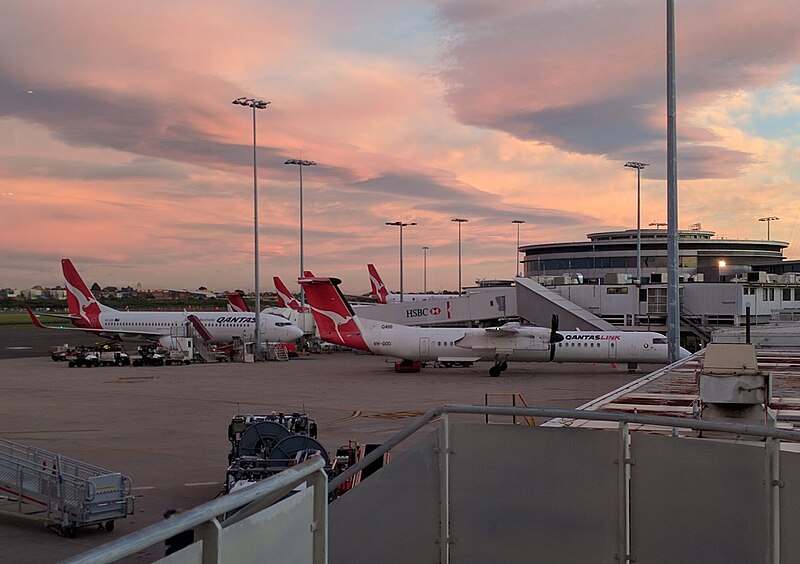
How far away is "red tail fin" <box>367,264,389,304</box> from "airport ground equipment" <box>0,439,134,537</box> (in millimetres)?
89059

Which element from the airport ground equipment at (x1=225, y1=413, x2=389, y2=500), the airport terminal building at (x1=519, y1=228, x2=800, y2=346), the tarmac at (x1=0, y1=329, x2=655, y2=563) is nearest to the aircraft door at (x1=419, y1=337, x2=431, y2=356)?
the tarmac at (x1=0, y1=329, x2=655, y2=563)

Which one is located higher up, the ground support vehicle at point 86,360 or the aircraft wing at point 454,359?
the aircraft wing at point 454,359

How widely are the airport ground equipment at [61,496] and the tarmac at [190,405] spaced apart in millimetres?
279

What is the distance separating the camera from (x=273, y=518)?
12.6 feet

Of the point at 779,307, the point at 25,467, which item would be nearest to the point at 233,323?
the point at 779,307

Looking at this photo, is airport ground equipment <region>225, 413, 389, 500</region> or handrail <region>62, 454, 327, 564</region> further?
airport ground equipment <region>225, 413, 389, 500</region>

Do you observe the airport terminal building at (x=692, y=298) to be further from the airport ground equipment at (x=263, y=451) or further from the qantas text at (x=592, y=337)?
the airport ground equipment at (x=263, y=451)

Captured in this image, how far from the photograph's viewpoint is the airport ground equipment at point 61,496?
1630 centimetres

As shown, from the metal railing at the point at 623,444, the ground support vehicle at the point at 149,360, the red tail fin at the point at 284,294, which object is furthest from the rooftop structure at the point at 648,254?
the metal railing at the point at 623,444

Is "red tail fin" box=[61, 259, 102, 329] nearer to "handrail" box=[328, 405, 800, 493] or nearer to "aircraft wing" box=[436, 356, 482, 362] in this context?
"aircraft wing" box=[436, 356, 482, 362]

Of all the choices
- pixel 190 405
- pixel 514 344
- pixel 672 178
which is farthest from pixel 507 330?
pixel 672 178

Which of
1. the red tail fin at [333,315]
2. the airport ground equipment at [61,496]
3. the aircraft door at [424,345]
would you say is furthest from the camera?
the red tail fin at [333,315]

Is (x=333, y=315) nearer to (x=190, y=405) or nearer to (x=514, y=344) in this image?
(x=514, y=344)

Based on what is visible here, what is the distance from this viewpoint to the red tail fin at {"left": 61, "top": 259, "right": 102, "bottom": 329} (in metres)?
69.7
